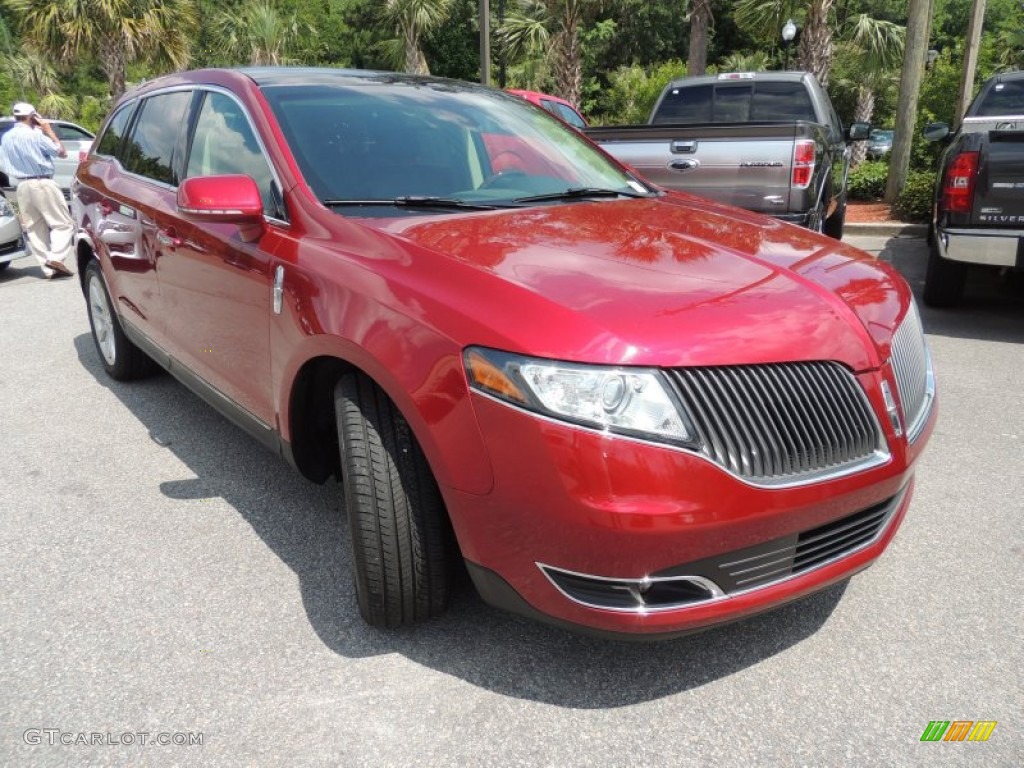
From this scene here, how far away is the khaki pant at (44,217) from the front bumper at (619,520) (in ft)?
28.7

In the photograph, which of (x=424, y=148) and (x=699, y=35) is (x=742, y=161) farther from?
(x=699, y=35)

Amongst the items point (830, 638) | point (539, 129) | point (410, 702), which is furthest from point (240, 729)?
point (539, 129)

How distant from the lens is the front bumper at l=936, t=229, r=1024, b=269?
215 inches

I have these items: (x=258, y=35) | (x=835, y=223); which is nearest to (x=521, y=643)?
(x=835, y=223)

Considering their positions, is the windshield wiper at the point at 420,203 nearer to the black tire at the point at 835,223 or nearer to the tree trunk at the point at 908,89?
the black tire at the point at 835,223

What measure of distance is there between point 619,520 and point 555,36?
21.6 m

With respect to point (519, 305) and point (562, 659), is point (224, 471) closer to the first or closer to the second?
point (562, 659)

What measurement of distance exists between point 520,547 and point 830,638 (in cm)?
114

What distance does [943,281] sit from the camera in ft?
21.0

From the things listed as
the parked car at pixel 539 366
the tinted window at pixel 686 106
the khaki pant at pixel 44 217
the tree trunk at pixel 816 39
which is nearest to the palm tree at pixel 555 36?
the tree trunk at pixel 816 39

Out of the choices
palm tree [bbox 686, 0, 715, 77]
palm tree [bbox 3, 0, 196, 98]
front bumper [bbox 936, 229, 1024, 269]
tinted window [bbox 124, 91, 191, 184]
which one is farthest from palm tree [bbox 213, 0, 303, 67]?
front bumper [bbox 936, 229, 1024, 269]

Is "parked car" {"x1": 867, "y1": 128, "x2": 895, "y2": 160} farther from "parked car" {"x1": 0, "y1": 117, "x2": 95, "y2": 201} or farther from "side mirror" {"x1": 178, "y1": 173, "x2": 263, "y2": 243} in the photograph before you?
"side mirror" {"x1": 178, "y1": 173, "x2": 263, "y2": 243}

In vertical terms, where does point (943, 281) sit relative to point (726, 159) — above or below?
below

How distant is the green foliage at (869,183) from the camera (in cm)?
1249
